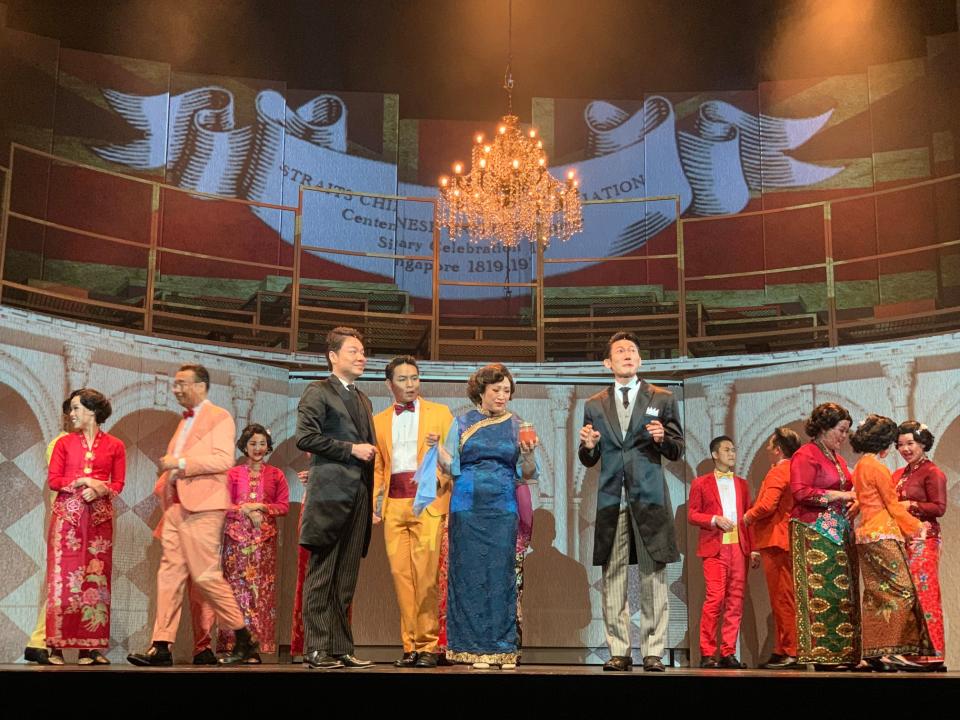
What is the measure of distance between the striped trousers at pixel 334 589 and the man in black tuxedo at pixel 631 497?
100 cm

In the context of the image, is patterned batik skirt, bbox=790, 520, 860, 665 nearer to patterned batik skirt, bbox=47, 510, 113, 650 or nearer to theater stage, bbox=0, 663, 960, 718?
theater stage, bbox=0, 663, 960, 718

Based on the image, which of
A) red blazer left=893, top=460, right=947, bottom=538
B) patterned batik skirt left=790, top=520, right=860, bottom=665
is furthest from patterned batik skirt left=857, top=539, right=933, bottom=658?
red blazer left=893, top=460, right=947, bottom=538

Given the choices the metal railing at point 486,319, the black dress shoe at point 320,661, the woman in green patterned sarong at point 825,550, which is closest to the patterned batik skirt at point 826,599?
the woman in green patterned sarong at point 825,550

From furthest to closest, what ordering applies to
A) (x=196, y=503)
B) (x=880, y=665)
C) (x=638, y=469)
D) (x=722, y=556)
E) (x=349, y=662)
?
(x=722, y=556)
(x=196, y=503)
(x=880, y=665)
(x=638, y=469)
(x=349, y=662)

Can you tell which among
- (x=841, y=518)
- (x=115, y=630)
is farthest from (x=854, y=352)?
(x=115, y=630)

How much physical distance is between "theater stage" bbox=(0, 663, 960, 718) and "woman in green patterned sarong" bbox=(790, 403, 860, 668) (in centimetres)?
93

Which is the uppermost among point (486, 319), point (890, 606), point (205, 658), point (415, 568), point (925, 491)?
point (486, 319)

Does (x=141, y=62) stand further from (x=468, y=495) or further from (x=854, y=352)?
(x=854, y=352)

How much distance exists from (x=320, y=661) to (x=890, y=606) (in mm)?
2386

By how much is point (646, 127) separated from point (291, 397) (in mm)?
3076

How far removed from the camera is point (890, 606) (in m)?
4.71

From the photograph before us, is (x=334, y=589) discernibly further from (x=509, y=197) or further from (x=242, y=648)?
(x=509, y=197)

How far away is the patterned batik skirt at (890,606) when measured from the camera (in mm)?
4664

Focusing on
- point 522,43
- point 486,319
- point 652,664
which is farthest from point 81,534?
point 522,43
